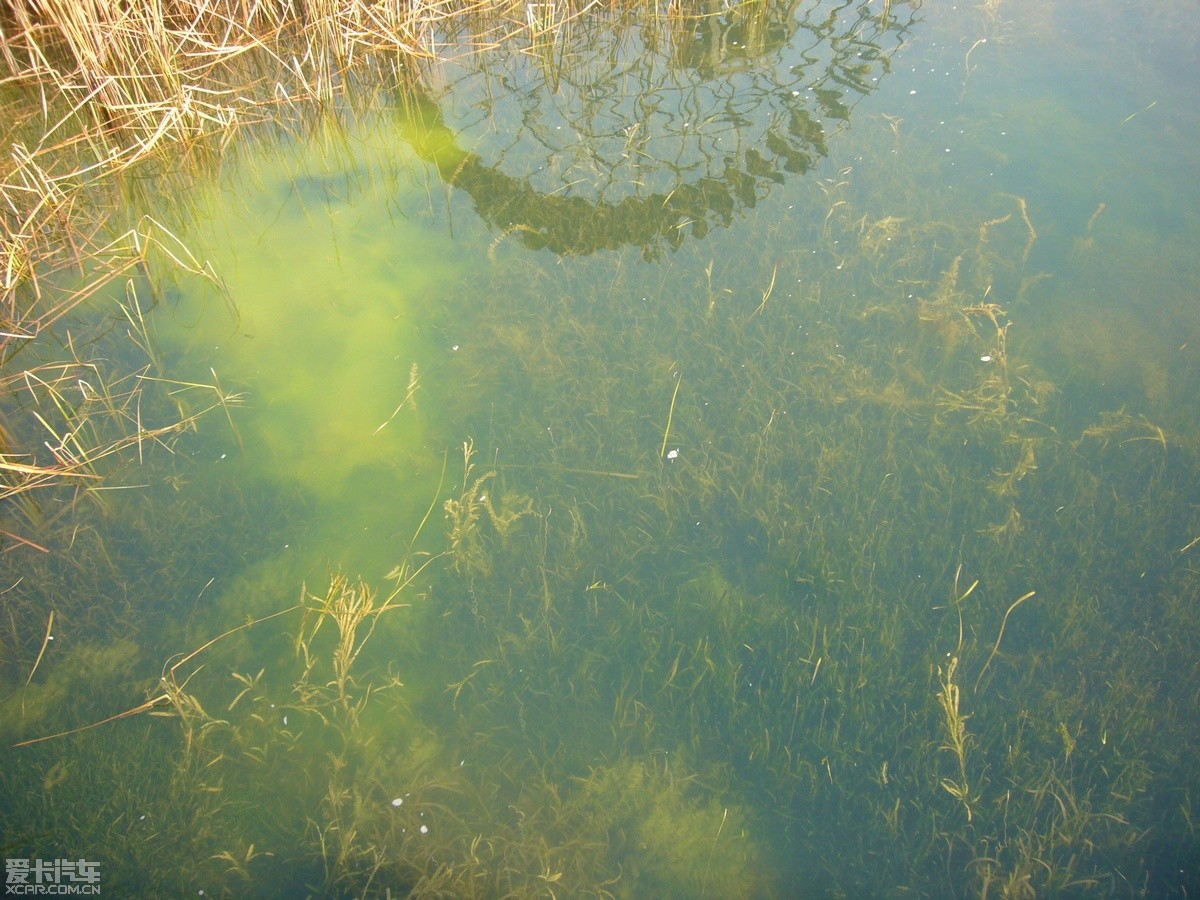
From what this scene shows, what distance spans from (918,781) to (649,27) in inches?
135

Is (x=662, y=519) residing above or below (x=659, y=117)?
below

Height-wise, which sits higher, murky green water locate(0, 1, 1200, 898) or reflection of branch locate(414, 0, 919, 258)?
reflection of branch locate(414, 0, 919, 258)

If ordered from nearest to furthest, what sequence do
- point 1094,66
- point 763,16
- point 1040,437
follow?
point 1040,437 < point 1094,66 < point 763,16

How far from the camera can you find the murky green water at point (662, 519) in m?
1.59

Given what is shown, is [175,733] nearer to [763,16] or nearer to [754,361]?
[754,361]

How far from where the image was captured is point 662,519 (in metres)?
2.07

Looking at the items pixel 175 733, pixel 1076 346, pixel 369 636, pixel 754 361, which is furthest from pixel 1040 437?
pixel 175 733

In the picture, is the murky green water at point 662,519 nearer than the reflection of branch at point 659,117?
Yes

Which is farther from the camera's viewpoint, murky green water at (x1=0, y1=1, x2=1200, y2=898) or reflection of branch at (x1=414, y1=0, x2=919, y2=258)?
reflection of branch at (x1=414, y1=0, x2=919, y2=258)

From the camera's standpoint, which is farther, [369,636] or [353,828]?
[369,636]

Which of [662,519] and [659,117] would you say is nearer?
[662,519]

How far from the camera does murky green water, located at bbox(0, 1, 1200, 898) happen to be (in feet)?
5.23

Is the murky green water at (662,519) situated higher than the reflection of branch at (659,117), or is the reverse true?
the reflection of branch at (659,117)

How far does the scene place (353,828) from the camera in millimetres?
1596
